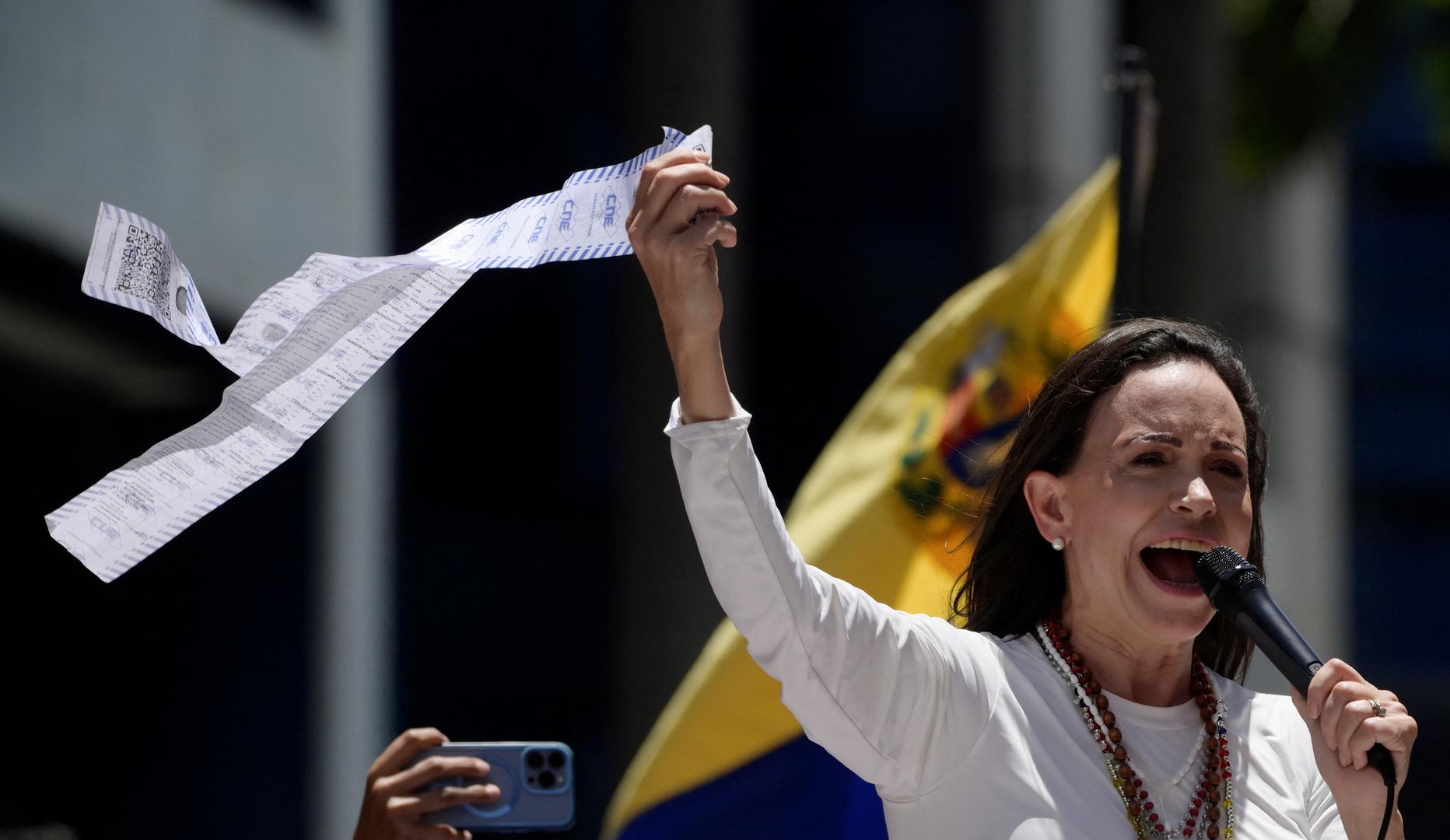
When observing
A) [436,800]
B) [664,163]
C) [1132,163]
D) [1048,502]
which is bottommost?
[436,800]

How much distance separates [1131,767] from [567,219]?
1.00m

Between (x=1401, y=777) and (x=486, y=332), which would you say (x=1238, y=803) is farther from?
(x=486, y=332)

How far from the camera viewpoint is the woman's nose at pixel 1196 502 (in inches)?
91.3

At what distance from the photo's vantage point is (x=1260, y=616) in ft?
6.98

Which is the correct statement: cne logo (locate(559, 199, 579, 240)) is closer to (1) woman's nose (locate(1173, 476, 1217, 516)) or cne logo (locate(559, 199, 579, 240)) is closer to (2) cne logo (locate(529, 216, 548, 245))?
(2) cne logo (locate(529, 216, 548, 245))

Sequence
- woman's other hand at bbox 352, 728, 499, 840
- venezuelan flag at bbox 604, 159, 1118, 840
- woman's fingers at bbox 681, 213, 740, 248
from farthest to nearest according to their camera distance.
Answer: venezuelan flag at bbox 604, 159, 1118, 840
woman's other hand at bbox 352, 728, 499, 840
woman's fingers at bbox 681, 213, 740, 248

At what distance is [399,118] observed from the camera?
26.2 feet

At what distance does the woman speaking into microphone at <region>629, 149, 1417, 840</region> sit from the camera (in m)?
2.03

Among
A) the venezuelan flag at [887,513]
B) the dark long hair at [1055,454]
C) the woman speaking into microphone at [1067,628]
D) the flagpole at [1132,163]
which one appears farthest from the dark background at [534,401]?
the woman speaking into microphone at [1067,628]

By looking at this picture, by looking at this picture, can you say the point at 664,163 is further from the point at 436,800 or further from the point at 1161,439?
the point at 436,800

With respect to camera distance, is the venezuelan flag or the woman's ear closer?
the woman's ear

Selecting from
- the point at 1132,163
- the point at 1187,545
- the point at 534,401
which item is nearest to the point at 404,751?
the point at 1187,545

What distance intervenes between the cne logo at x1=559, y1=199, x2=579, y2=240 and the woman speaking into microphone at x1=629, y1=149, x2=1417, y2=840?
20 cm

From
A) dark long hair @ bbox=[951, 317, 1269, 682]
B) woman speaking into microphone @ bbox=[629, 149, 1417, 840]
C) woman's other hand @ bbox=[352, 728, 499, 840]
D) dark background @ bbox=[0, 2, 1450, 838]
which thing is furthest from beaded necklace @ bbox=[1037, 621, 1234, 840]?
dark background @ bbox=[0, 2, 1450, 838]
